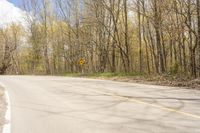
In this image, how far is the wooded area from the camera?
1355 inches

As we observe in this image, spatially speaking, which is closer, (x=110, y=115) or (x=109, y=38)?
(x=110, y=115)

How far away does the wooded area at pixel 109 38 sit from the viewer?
3441 cm

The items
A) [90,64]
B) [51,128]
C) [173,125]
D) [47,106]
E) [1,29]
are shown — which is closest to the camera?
[173,125]

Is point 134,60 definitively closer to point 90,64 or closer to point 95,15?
point 90,64

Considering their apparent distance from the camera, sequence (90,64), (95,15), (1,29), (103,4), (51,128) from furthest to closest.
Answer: (1,29), (90,64), (95,15), (103,4), (51,128)

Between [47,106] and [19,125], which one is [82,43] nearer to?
[47,106]

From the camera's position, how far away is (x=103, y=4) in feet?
139

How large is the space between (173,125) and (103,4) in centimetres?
3448

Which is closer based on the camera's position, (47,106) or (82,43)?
(47,106)

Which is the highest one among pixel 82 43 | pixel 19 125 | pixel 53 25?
pixel 53 25

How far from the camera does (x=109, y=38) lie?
4794cm

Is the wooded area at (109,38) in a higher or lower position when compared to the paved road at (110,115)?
higher

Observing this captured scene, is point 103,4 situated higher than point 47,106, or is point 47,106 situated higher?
point 103,4

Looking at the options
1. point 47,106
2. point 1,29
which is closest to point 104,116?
point 47,106
